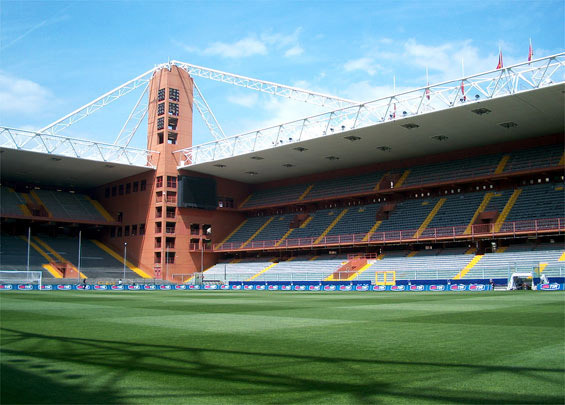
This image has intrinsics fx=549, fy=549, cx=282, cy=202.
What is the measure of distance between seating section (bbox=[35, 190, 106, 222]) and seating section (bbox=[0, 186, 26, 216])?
3055 millimetres

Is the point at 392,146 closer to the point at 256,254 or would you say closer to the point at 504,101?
the point at 504,101

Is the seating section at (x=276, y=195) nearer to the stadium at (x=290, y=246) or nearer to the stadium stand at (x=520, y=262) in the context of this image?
the stadium at (x=290, y=246)

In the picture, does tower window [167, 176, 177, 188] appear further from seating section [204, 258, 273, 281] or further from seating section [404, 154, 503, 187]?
seating section [404, 154, 503, 187]

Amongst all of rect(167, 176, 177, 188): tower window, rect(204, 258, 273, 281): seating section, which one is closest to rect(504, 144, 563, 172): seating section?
rect(204, 258, 273, 281): seating section

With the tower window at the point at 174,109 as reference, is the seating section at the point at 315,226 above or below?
below

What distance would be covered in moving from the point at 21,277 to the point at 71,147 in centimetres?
1499

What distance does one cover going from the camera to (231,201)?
7744cm

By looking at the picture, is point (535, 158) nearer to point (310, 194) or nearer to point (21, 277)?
point (310, 194)

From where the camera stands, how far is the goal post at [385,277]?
51.0m

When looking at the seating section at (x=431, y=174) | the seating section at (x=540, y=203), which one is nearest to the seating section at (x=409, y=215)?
the seating section at (x=431, y=174)

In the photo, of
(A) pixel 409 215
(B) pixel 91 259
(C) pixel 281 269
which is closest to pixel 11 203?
(B) pixel 91 259

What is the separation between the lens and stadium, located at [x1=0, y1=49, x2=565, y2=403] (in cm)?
847

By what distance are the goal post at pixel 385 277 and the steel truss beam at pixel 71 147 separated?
3354cm

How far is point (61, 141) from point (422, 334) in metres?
55.6
